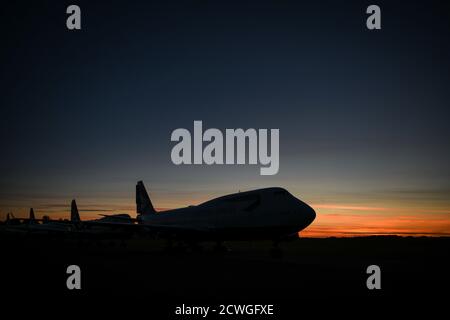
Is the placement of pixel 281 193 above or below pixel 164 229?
above

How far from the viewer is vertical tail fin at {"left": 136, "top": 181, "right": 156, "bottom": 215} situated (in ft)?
174

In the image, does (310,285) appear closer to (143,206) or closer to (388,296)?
(388,296)

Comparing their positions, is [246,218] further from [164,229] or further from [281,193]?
[164,229]

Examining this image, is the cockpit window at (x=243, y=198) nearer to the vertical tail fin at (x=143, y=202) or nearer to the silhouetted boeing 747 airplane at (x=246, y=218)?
the silhouetted boeing 747 airplane at (x=246, y=218)

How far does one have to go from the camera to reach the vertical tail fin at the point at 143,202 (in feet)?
174

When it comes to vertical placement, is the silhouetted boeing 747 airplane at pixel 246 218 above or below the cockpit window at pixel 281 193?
below

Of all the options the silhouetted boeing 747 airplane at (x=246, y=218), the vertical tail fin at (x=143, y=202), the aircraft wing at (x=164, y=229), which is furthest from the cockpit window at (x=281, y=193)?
the vertical tail fin at (x=143, y=202)

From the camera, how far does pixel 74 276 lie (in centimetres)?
1478

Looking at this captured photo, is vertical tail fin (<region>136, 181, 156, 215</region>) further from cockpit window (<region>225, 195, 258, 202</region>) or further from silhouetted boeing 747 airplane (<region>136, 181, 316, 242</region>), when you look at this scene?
cockpit window (<region>225, 195, 258, 202</region>)

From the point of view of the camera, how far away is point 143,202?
53438 mm

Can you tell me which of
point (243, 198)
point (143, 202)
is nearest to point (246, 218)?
Answer: point (243, 198)
